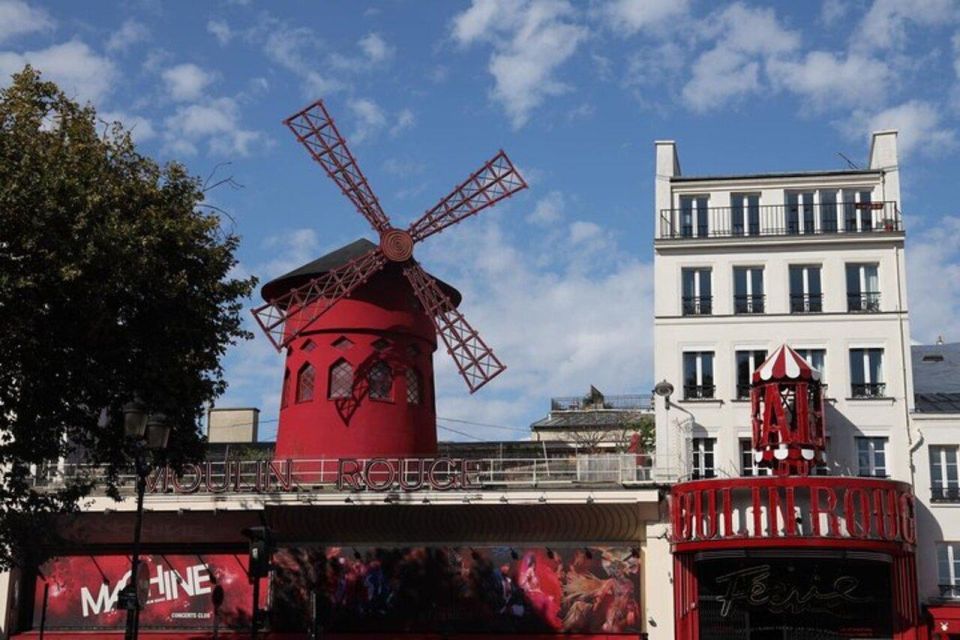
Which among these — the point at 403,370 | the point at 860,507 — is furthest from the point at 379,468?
the point at 860,507

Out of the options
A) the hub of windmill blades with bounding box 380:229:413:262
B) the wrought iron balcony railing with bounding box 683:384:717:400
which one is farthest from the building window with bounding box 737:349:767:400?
the hub of windmill blades with bounding box 380:229:413:262

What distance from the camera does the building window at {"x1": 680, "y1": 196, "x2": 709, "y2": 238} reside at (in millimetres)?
28797

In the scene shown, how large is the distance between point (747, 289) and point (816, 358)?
2153 millimetres

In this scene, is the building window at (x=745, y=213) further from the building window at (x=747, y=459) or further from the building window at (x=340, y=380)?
the building window at (x=340, y=380)

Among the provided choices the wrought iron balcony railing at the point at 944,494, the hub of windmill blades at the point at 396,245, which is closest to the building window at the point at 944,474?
the wrought iron balcony railing at the point at 944,494

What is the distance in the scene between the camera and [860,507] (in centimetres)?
2456

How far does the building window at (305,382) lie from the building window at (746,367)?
33.4 feet

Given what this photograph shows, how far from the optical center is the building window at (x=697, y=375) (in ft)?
90.6

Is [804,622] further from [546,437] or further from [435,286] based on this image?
[546,437]

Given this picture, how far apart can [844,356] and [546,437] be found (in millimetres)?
20539

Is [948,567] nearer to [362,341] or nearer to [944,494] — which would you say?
[944,494]

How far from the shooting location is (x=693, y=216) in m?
29.0

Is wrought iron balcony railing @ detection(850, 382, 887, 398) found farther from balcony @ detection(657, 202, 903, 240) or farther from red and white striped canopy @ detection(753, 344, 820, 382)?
balcony @ detection(657, 202, 903, 240)

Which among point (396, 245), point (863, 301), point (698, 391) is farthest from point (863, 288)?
point (396, 245)
